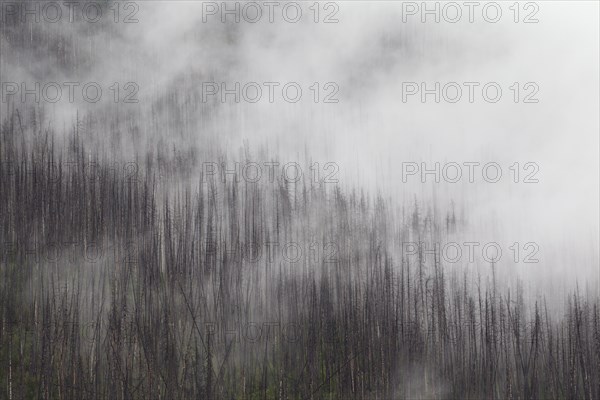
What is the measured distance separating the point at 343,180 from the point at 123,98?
4.13 meters

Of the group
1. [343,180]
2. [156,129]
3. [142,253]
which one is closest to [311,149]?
[343,180]

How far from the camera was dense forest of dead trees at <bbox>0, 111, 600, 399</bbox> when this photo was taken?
8.35 meters

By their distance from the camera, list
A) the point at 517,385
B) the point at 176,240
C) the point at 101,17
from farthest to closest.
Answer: the point at 101,17
the point at 176,240
the point at 517,385

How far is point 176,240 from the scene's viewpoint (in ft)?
29.0

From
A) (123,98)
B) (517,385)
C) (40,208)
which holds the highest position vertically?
(123,98)

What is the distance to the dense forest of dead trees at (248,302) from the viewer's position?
835 centimetres

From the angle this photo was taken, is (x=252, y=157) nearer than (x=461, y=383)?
No

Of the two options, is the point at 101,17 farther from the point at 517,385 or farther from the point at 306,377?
the point at 517,385

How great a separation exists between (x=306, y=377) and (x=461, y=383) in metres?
2.47

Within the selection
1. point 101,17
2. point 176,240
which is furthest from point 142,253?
point 101,17

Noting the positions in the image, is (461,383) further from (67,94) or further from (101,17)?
(101,17)

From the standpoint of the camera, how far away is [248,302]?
8.64 metres

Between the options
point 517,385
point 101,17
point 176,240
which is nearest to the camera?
point 517,385

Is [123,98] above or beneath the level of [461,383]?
above
